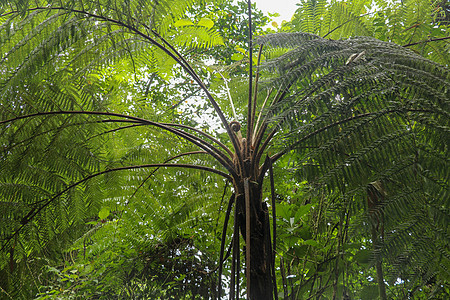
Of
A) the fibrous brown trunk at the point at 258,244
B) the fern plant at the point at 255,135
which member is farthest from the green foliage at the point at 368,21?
the fibrous brown trunk at the point at 258,244

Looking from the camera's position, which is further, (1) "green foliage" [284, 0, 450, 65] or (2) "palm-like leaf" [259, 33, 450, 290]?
(1) "green foliage" [284, 0, 450, 65]

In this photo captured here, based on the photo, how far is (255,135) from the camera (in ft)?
3.89

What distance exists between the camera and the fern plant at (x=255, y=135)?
70cm

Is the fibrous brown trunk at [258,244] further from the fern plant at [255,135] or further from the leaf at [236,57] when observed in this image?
the leaf at [236,57]

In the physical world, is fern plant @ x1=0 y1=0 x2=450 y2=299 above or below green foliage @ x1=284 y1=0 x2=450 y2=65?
below

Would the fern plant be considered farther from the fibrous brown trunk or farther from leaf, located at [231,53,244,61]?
leaf, located at [231,53,244,61]

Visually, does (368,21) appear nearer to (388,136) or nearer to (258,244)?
(388,136)

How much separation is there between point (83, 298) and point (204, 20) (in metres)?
1.53

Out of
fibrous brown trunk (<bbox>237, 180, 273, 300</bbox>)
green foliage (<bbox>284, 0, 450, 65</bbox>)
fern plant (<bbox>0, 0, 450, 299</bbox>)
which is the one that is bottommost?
fibrous brown trunk (<bbox>237, 180, 273, 300</bbox>)

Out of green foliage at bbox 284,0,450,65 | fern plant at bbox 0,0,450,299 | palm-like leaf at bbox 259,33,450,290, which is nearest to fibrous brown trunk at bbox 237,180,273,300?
fern plant at bbox 0,0,450,299

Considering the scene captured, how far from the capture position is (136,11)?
43.2 inches

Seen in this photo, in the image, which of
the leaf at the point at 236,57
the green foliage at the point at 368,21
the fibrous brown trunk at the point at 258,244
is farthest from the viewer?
the leaf at the point at 236,57

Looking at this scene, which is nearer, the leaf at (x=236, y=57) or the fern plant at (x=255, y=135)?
the fern plant at (x=255, y=135)

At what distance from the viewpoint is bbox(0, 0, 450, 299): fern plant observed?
2.29 ft
